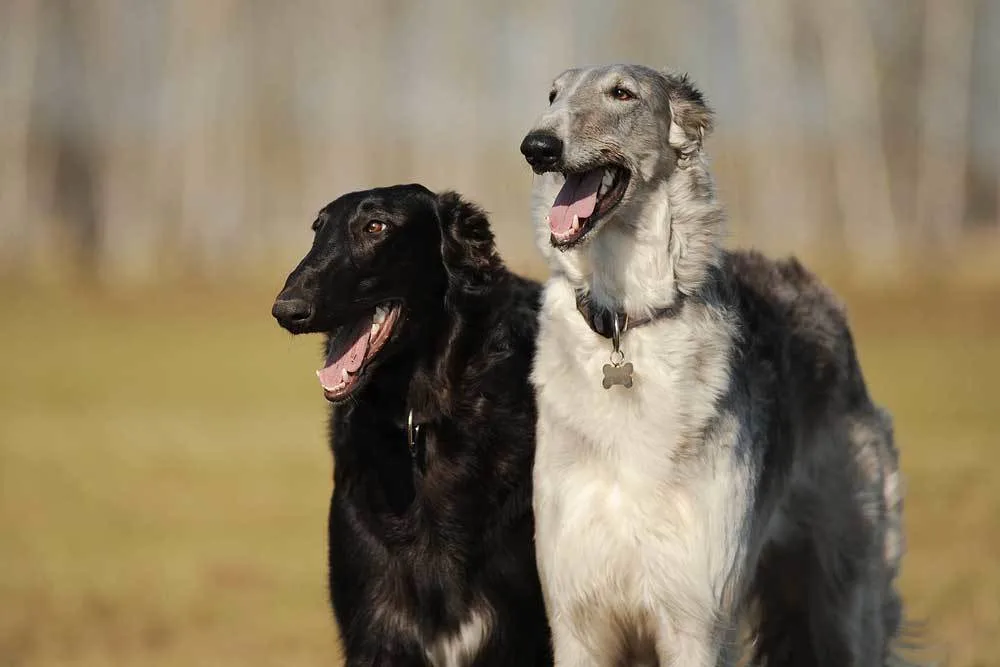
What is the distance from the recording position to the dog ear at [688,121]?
4.70 meters

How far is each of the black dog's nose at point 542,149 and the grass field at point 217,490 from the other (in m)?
3.30

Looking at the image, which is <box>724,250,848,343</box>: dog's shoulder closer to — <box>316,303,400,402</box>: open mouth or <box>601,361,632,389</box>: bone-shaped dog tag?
<box>601,361,632,389</box>: bone-shaped dog tag

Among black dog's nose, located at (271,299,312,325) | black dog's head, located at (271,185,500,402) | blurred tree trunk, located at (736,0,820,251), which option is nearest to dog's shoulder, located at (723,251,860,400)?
black dog's head, located at (271,185,500,402)

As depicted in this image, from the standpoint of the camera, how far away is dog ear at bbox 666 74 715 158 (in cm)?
470

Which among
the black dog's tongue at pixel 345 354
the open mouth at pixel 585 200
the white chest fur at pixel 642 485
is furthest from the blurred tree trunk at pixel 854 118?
the white chest fur at pixel 642 485

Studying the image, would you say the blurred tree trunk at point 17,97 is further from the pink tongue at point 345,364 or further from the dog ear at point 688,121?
the dog ear at point 688,121

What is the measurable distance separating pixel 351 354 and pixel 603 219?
1134 mm

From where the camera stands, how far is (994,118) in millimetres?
39750

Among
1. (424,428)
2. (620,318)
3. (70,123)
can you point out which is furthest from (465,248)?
(70,123)

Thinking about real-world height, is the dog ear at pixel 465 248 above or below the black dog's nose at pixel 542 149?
below

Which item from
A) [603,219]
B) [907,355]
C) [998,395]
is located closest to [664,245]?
[603,219]

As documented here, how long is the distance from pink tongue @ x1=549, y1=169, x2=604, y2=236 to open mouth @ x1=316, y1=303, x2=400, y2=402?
0.87m

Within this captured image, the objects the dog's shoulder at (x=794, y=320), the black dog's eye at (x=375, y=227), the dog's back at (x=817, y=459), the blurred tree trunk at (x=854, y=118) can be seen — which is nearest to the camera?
the black dog's eye at (x=375, y=227)

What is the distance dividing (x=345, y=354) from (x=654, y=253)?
1.24 metres
